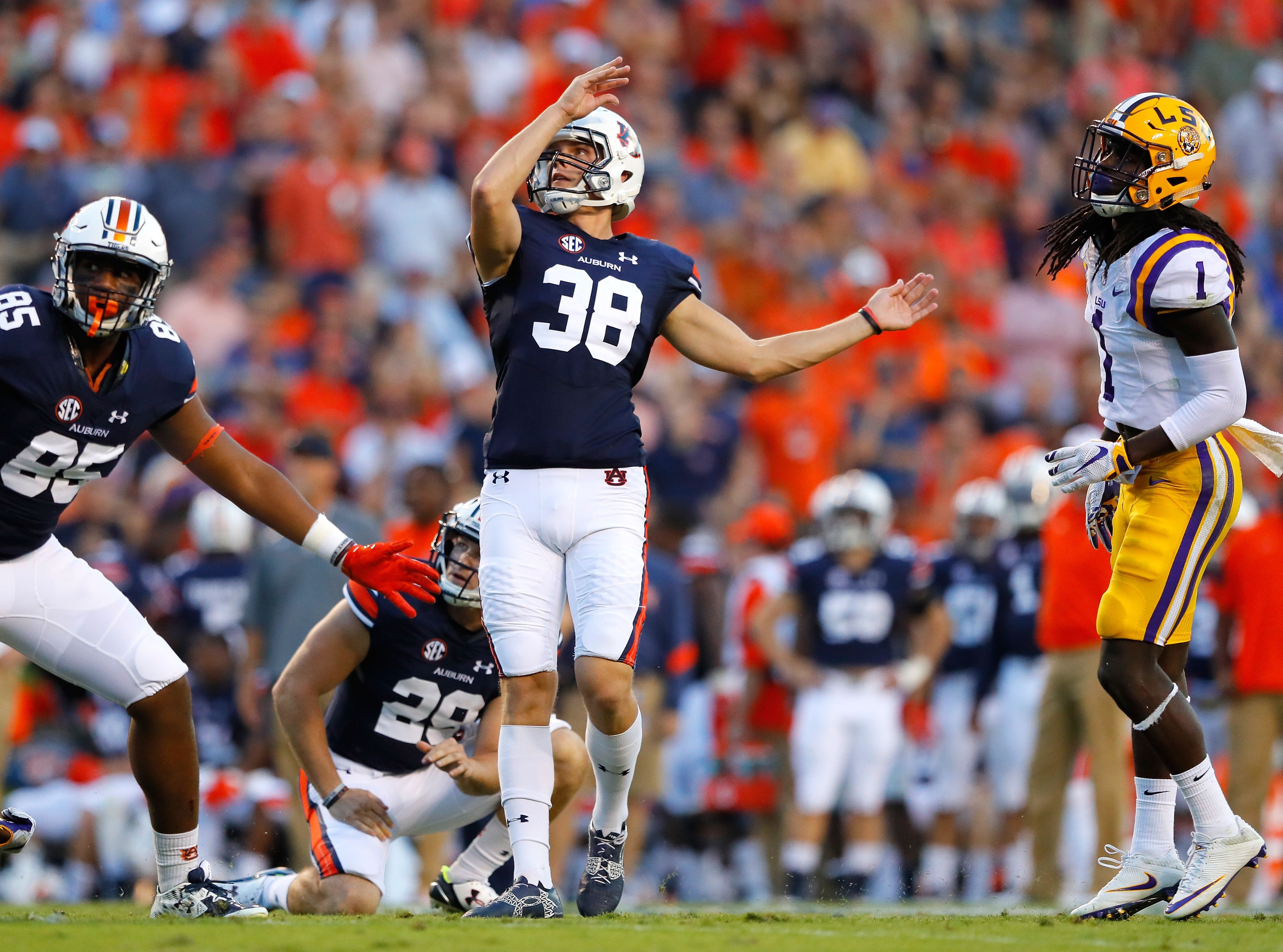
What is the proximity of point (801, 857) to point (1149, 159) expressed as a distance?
16.6 feet

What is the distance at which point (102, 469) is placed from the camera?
515cm

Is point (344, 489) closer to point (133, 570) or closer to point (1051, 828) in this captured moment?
point (133, 570)

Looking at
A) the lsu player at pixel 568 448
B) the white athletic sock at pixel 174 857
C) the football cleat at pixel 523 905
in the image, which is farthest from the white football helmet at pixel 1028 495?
the white athletic sock at pixel 174 857

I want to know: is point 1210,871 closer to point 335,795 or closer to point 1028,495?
point 335,795

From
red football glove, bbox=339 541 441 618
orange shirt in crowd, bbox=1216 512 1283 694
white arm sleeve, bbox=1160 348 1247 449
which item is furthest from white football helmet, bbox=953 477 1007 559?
red football glove, bbox=339 541 441 618

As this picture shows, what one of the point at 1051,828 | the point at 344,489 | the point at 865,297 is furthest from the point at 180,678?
the point at 865,297

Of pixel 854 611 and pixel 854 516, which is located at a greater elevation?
pixel 854 516

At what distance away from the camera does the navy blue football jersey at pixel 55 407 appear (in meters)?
4.89

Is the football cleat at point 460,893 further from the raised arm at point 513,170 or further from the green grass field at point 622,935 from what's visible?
the raised arm at point 513,170

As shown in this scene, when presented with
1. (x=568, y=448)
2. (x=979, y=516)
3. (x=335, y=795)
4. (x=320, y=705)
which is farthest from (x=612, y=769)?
(x=979, y=516)

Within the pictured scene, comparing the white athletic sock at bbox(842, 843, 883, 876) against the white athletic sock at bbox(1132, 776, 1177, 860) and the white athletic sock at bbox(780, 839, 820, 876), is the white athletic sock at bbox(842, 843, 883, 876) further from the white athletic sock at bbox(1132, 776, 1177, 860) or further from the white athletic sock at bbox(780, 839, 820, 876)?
the white athletic sock at bbox(1132, 776, 1177, 860)

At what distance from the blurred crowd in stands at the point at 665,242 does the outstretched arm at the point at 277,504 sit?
2852mm

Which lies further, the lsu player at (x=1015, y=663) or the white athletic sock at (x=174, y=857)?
the lsu player at (x=1015, y=663)

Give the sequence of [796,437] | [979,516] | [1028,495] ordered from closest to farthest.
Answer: [1028,495] < [979,516] < [796,437]
